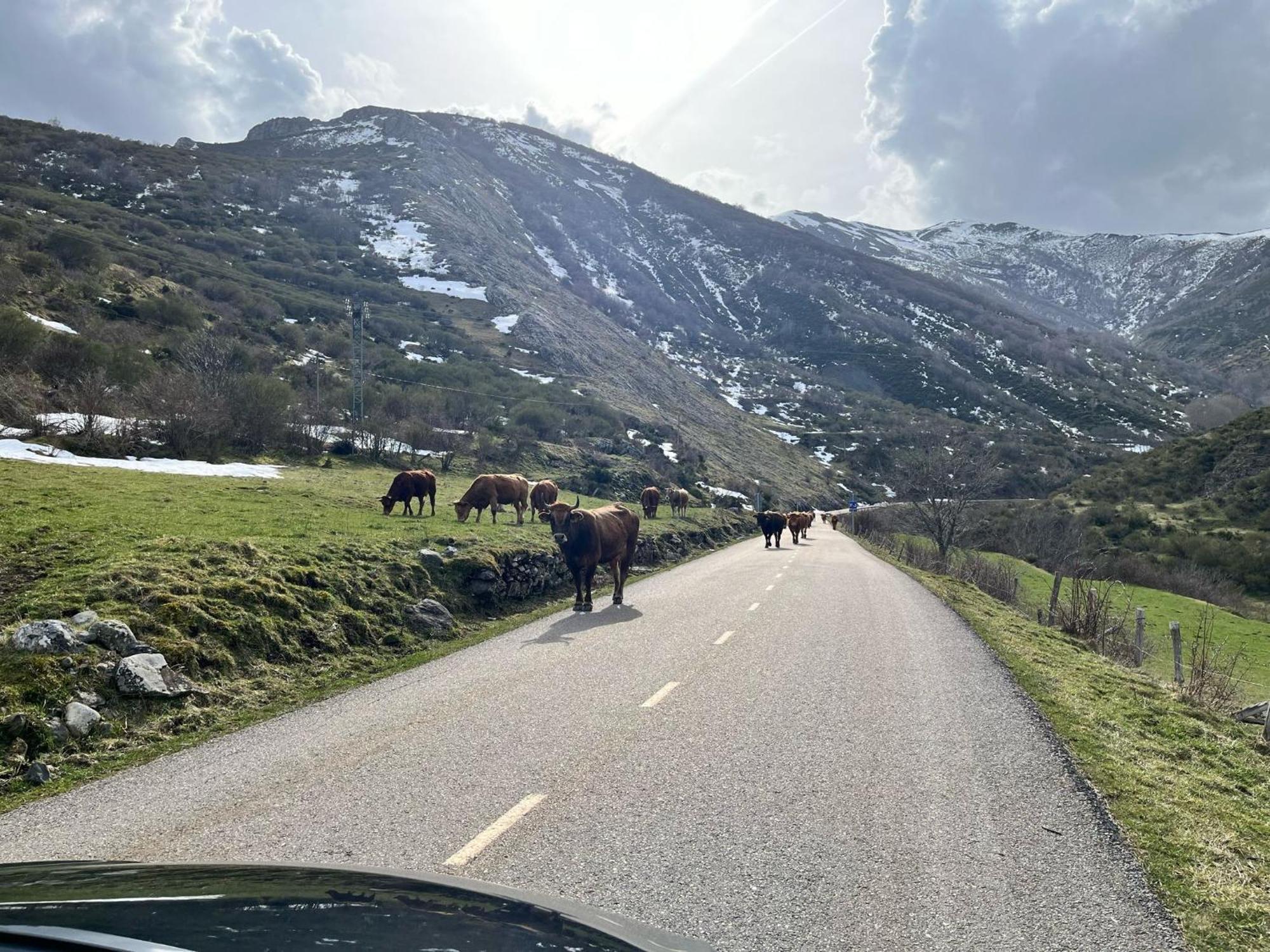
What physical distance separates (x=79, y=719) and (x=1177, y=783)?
9504 mm

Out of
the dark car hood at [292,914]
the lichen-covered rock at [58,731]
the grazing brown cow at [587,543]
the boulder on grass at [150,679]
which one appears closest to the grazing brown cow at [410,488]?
the grazing brown cow at [587,543]

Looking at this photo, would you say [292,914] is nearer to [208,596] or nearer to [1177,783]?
[1177,783]

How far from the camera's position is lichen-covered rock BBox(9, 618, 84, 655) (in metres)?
7.33

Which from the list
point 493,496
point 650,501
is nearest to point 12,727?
point 493,496

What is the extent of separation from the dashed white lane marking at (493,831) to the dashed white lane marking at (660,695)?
251 cm

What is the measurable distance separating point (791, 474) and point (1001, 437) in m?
51.7

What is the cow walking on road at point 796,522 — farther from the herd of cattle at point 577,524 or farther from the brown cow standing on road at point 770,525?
the herd of cattle at point 577,524

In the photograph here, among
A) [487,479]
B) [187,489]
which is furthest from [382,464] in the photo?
[187,489]

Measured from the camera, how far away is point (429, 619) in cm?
1238

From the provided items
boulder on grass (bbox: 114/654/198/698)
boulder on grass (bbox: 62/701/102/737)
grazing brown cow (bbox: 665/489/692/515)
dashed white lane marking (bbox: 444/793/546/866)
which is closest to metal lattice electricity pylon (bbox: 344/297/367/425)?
grazing brown cow (bbox: 665/489/692/515)

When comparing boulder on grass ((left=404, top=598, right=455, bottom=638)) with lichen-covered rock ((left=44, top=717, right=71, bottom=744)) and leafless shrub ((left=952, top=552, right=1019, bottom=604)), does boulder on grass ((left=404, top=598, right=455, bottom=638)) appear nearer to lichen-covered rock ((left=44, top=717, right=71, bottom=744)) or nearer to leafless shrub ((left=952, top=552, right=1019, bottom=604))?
lichen-covered rock ((left=44, top=717, right=71, bottom=744))

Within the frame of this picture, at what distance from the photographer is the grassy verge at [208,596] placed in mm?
7156

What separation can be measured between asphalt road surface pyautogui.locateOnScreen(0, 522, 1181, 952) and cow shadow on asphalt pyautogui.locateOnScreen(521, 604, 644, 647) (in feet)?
7.01

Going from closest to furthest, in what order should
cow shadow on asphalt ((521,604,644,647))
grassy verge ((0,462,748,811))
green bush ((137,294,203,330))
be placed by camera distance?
grassy verge ((0,462,748,811)) → cow shadow on asphalt ((521,604,644,647)) → green bush ((137,294,203,330))
